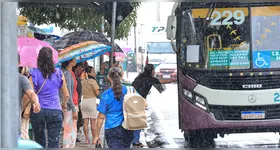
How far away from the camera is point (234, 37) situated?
10.1 meters

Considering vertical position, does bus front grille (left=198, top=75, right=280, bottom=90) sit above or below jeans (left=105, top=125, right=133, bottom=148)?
above

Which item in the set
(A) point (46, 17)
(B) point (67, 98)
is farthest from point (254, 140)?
(A) point (46, 17)

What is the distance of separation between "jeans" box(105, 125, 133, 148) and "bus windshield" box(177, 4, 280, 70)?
136 inches

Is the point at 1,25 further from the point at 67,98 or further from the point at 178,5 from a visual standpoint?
the point at 178,5

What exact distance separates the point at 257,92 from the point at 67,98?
3.55m

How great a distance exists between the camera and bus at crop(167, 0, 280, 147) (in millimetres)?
10031

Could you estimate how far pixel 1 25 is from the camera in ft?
12.5

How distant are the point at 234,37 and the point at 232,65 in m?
0.48

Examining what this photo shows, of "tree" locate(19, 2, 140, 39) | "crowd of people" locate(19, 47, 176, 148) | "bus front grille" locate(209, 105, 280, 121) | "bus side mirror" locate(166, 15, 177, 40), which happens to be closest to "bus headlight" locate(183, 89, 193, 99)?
"bus front grille" locate(209, 105, 280, 121)

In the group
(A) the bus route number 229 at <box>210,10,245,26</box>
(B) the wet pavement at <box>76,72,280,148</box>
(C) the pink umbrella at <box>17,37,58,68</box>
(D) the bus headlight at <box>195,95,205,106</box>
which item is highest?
(A) the bus route number 229 at <box>210,10,245,26</box>

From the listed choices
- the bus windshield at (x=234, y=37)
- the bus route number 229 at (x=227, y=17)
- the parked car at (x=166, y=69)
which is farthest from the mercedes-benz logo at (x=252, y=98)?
the parked car at (x=166, y=69)

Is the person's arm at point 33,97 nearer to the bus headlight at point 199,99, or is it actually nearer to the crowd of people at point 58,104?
the crowd of people at point 58,104

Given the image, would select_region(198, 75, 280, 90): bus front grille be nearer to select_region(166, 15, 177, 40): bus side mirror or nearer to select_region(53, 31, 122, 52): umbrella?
select_region(166, 15, 177, 40): bus side mirror

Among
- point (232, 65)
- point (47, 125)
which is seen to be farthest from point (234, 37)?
point (47, 125)
